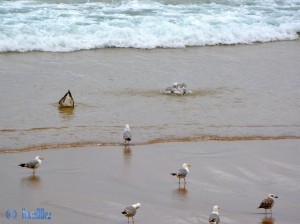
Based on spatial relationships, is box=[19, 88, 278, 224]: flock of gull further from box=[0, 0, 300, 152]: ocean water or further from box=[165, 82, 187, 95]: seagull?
box=[165, 82, 187, 95]: seagull

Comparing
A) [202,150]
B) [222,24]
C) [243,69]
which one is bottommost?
[202,150]

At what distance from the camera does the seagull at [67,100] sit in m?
13.8

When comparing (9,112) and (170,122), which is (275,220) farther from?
(9,112)

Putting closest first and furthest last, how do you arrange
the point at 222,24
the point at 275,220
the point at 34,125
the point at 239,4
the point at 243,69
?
1. the point at 275,220
2. the point at 34,125
3. the point at 243,69
4. the point at 222,24
5. the point at 239,4

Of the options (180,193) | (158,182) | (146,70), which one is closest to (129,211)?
(180,193)

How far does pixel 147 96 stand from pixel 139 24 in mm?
7747

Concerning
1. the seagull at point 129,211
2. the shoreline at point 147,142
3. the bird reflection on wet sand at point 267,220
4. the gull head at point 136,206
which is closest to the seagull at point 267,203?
the bird reflection on wet sand at point 267,220

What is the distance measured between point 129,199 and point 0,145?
330 cm

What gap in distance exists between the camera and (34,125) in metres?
12.6

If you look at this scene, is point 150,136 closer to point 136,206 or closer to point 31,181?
point 31,181

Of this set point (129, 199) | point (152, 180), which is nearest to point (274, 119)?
point (152, 180)

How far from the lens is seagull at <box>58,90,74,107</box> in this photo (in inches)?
543

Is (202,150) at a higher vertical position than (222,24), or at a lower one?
lower

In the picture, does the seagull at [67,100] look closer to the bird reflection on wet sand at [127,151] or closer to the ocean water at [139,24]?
the bird reflection on wet sand at [127,151]
